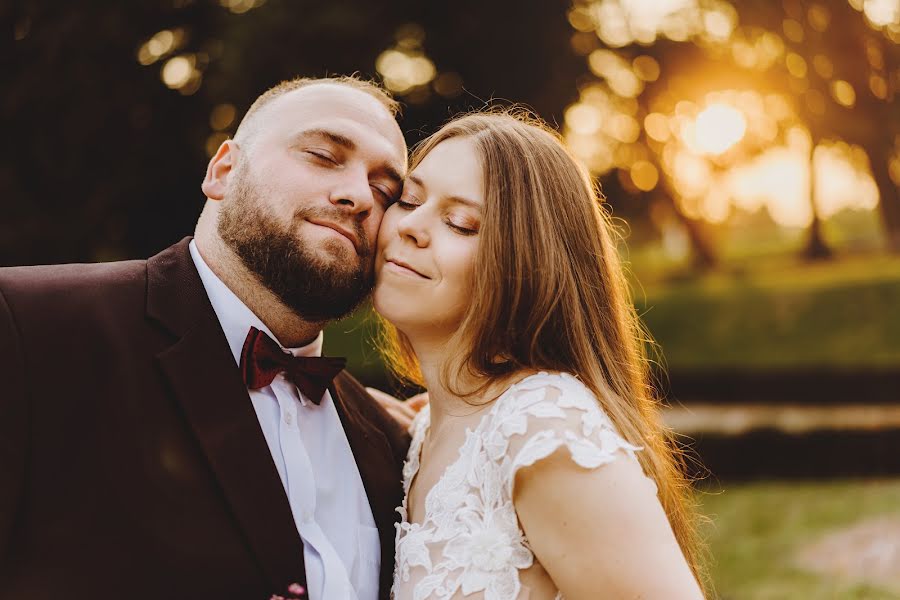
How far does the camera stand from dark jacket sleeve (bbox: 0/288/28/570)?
81.8 inches

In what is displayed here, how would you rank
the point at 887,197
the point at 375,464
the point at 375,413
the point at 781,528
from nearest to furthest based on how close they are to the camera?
the point at 375,464 → the point at 375,413 → the point at 781,528 → the point at 887,197

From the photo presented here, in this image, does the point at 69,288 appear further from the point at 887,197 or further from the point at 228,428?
the point at 887,197

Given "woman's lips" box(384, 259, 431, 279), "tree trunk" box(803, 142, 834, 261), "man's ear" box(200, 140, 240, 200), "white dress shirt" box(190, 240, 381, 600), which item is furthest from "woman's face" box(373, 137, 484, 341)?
"tree trunk" box(803, 142, 834, 261)

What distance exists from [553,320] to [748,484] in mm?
8725

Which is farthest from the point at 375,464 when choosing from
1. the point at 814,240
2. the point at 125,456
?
the point at 814,240

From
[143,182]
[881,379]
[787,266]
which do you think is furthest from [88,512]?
[787,266]

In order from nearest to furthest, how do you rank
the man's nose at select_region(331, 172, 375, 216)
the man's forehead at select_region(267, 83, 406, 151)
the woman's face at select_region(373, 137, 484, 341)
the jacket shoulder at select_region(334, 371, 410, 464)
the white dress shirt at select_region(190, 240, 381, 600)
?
the white dress shirt at select_region(190, 240, 381, 600) < the woman's face at select_region(373, 137, 484, 341) < the man's nose at select_region(331, 172, 375, 216) < the man's forehead at select_region(267, 83, 406, 151) < the jacket shoulder at select_region(334, 371, 410, 464)

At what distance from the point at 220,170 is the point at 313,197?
1.50ft

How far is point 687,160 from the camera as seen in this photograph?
14.8m

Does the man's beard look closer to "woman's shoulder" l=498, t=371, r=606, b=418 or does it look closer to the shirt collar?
the shirt collar

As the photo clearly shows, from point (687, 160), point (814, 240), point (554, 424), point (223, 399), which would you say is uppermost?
point (554, 424)

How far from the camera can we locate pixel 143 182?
976 cm

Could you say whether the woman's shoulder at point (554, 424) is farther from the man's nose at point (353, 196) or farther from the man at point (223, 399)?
the man's nose at point (353, 196)

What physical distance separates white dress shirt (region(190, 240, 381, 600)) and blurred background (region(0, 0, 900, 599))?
489 centimetres
